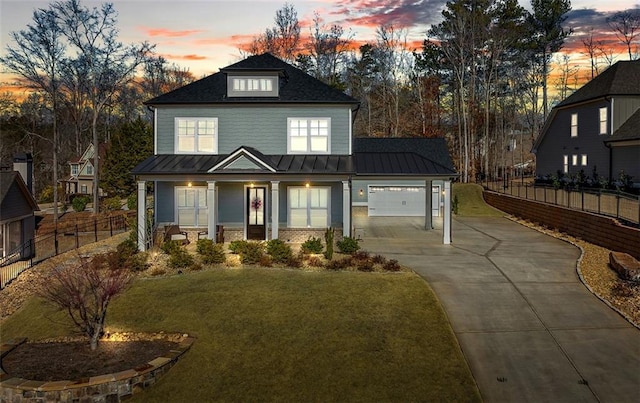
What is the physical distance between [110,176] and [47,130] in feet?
107

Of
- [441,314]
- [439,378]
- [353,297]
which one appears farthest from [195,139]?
[439,378]

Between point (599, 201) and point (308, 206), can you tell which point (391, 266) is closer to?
point (308, 206)

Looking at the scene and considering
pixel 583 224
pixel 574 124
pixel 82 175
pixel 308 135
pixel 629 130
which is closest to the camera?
pixel 583 224

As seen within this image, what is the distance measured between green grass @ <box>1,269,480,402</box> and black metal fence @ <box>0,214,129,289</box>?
6754 mm

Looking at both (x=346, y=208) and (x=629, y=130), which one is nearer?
(x=346, y=208)

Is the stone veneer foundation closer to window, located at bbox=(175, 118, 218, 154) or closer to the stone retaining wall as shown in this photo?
window, located at bbox=(175, 118, 218, 154)

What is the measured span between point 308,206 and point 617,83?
2296 centimetres

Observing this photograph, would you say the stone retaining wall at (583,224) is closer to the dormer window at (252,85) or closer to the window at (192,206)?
the dormer window at (252,85)

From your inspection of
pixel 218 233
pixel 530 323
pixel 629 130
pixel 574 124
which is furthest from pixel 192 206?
pixel 574 124

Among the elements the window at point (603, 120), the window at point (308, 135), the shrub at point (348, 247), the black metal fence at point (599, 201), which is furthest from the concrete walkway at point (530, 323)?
the window at point (603, 120)

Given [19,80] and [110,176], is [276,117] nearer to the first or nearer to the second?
[19,80]

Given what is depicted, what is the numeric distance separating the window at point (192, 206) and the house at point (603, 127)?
79.2 ft

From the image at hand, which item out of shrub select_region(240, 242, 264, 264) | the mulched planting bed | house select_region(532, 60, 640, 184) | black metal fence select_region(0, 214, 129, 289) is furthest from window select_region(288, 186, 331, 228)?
house select_region(532, 60, 640, 184)

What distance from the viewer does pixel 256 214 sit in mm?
21609
